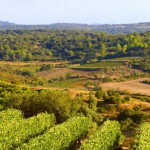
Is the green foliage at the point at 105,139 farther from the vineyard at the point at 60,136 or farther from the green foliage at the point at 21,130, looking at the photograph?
the green foliage at the point at 21,130

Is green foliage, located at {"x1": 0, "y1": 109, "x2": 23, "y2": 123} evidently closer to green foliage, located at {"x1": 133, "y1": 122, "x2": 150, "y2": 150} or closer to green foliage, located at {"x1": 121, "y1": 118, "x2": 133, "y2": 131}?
green foliage, located at {"x1": 121, "y1": 118, "x2": 133, "y2": 131}

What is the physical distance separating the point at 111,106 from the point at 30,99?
69.5ft

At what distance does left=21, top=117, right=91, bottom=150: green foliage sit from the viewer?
34700 millimetres

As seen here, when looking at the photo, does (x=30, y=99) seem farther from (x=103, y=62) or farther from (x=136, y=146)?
(x=103, y=62)

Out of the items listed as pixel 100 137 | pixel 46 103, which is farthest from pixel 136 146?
pixel 46 103

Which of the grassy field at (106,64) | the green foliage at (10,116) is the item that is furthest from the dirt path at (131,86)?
the green foliage at (10,116)

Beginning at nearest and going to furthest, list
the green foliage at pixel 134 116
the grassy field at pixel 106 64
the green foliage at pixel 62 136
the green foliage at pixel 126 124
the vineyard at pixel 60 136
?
the green foliage at pixel 62 136 → the vineyard at pixel 60 136 → the green foliage at pixel 126 124 → the green foliage at pixel 134 116 → the grassy field at pixel 106 64

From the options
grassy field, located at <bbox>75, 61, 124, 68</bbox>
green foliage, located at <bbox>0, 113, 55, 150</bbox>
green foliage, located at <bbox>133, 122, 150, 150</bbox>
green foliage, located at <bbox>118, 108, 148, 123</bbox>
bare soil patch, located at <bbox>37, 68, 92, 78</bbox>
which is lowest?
bare soil patch, located at <bbox>37, 68, 92, 78</bbox>

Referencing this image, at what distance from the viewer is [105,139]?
3825 centimetres

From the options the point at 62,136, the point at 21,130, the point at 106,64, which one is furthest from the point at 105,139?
the point at 106,64

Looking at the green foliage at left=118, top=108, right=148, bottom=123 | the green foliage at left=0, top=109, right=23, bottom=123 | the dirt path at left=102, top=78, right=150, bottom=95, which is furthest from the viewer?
the dirt path at left=102, top=78, right=150, bottom=95

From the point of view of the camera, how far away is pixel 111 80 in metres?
156

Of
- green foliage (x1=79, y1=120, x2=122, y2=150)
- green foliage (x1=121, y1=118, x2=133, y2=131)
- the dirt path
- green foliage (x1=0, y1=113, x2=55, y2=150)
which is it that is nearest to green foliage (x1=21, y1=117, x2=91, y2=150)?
green foliage (x1=79, y1=120, x2=122, y2=150)

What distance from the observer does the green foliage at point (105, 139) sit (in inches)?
1367
